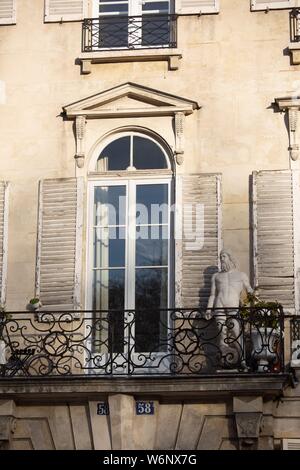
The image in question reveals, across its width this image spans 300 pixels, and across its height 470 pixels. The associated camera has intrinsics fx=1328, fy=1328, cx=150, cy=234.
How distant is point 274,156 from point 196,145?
964 millimetres

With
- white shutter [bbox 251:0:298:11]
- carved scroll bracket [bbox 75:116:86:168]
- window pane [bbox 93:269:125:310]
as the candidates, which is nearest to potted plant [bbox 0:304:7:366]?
window pane [bbox 93:269:125:310]

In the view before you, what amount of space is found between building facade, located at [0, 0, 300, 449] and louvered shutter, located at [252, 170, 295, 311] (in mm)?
18

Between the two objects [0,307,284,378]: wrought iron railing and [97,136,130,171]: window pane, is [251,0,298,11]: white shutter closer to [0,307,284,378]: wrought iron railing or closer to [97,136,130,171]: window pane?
[97,136,130,171]: window pane

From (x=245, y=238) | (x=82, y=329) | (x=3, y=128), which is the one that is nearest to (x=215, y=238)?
(x=245, y=238)

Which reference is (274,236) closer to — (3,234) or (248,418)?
(248,418)

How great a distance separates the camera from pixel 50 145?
16.5m

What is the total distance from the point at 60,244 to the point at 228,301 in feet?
7.55

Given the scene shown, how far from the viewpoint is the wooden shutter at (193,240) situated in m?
15.7

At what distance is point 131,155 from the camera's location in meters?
16.5

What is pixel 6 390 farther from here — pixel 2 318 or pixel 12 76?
pixel 12 76

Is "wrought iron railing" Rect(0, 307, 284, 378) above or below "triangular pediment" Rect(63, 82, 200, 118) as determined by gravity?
below

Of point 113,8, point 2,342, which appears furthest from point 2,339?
point 113,8

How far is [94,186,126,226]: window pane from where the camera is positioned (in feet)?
53.4

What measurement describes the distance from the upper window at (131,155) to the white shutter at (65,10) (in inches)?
69.0
